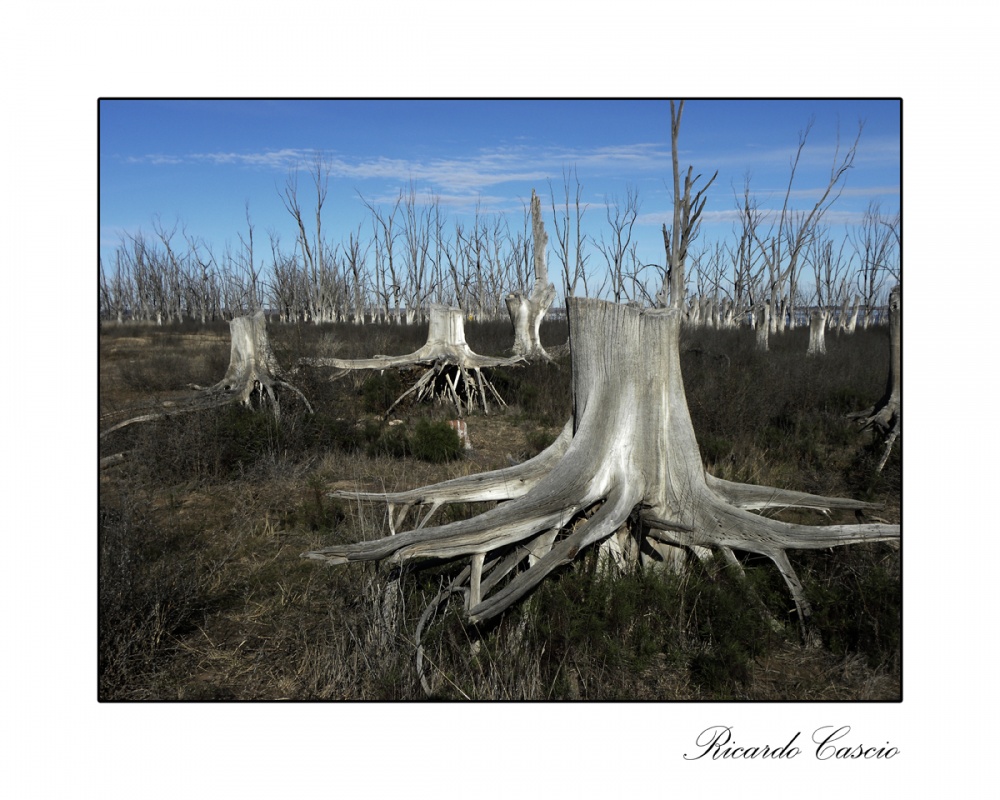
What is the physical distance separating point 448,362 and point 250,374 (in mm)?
3524

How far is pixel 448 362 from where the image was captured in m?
10.9

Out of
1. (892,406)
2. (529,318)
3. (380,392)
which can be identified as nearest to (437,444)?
(380,392)

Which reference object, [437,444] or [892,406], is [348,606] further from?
[892,406]

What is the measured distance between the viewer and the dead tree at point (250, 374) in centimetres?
805

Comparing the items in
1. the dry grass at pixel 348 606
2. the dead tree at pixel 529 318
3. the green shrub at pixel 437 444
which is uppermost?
the dead tree at pixel 529 318

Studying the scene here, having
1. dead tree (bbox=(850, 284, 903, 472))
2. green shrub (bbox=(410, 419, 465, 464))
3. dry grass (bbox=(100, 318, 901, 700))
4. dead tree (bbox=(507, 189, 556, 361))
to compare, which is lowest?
dry grass (bbox=(100, 318, 901, 700))

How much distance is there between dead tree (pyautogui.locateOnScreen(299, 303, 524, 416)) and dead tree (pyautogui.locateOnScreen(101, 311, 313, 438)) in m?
2.33

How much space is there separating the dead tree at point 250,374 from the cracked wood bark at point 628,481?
5218mm

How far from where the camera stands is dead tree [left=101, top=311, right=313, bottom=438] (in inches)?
317

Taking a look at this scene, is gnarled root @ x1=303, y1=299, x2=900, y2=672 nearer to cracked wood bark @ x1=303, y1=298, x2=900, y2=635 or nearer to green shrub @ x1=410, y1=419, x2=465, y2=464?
cracked wood bark @ x1=303, y1=298, x2=900, y2=635

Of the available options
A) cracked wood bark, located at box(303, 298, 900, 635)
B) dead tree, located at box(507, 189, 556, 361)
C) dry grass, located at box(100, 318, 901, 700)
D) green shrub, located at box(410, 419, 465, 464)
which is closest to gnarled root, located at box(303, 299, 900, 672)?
cracked wood bark, located at box(303, 298, 900, 635)

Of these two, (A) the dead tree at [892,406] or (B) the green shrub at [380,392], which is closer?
(A) the dead tree at [892,406]

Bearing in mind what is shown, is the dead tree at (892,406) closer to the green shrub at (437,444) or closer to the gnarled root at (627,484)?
the gnarled root at (627,484)

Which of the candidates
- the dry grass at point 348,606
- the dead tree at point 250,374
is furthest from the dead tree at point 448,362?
the dry grass at point 348,606
